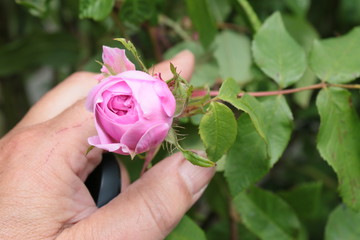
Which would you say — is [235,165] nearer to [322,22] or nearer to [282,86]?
[282,86]

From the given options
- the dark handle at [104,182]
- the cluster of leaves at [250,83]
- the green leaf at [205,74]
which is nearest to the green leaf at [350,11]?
the cluster of leaves at [250,83]

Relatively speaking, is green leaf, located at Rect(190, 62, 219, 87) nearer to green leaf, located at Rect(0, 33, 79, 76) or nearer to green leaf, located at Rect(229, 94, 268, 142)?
green leaf, located at Rect(229, 94, 268, 142)

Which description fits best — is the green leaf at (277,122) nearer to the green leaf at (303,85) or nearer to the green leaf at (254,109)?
the green leaf at (254,109)

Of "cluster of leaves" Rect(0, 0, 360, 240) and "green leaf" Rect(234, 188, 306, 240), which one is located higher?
"cluster of leaves" Rect(0, 0, 360, 240)

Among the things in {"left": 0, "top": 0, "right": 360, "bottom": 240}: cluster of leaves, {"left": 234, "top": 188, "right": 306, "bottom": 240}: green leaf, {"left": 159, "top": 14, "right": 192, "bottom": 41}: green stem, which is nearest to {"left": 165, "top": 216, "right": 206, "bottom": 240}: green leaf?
{"left": 0, "top": 0, "right": 360, "bottom": 240}: cluster of leaves

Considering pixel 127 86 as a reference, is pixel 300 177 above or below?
below

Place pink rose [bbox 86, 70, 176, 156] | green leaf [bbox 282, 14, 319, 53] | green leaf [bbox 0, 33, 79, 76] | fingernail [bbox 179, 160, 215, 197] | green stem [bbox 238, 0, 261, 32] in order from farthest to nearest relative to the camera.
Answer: green leaf [bbox 0, 33, 79, 76] → green leaf [bbox 282, 14, 319, 53] → green stem [bbox 238, 0, 261, 32] → fingernail [bbox 179, 160, 215, 197] → pink rose [bbox 86, 70, 176, 156]

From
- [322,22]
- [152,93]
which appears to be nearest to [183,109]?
[152,93]
